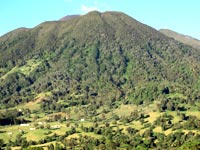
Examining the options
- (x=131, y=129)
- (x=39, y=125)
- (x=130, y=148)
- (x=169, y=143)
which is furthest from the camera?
(x=39, y=125)

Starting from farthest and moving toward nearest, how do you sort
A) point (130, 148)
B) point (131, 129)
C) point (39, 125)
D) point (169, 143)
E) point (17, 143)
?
point (39, 125) < point (131, 129) < point (17, 143) < point (169, 143) < point (130, 148)

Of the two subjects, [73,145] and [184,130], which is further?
[184,130]

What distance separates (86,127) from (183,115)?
152ft

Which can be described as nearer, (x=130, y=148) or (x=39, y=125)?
(x=130, y=148)

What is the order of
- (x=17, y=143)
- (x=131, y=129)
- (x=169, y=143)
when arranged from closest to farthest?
(x=169, y=143) → (x=17, y=143) → (x=131, y=129)

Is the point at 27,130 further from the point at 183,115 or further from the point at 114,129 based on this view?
the point at 183,115

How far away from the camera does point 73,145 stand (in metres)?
163

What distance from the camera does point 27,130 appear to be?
625ft

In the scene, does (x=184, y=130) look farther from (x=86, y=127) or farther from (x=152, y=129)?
(x=86, y=127)

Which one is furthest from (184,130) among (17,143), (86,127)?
(17,143)

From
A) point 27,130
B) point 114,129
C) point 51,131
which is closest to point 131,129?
point 114,129

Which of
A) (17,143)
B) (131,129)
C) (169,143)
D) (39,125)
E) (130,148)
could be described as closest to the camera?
(130,148)

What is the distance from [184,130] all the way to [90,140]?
40.9 meters

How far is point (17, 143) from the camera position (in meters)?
170
